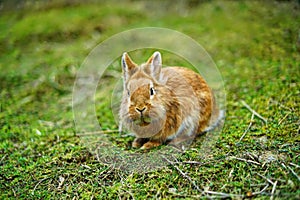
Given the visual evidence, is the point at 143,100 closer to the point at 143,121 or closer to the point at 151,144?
the point at 143,121

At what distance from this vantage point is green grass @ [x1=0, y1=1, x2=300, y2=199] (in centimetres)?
316

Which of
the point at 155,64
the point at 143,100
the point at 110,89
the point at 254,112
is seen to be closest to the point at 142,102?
the point at 143,100

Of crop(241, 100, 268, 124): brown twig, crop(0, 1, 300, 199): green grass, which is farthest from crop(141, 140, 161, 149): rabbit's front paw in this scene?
crop(241, 100, 268, 124): brown twig

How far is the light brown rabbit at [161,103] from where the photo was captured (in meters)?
3.36


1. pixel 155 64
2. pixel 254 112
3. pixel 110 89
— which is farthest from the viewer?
pixel 110 89

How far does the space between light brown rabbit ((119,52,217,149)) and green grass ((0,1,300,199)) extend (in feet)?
0.82

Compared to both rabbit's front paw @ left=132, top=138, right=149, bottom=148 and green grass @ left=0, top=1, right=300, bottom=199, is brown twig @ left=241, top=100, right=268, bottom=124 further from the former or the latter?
rabbit's front paw @ left=132, top=138, right=149, bottom=148

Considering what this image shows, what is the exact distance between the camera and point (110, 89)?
5410 millimetres

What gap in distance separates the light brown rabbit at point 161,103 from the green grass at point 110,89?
9.9 inches

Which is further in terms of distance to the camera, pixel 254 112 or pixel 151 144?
pixel 254 112

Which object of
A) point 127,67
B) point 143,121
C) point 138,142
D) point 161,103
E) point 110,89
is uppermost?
point 127,67

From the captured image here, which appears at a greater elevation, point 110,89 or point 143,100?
point 143,100

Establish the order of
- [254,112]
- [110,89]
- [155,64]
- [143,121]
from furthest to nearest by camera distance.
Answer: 1. [110,89]
2. [254,112]
3. [155,64]
4. [143,121]

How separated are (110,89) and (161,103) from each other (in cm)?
208
